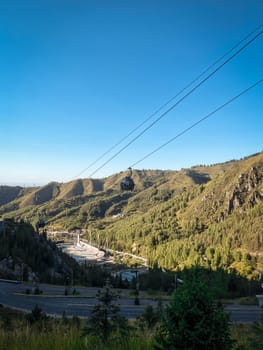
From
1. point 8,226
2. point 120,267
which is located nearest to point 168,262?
point 120,267

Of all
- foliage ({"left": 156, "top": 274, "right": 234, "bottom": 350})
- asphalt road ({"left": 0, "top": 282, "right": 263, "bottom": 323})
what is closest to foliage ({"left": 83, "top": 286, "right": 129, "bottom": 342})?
foliage ({"left": 156, "top": 274, "right": 234, "bottom": 350})

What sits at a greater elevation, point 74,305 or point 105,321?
point 105,321

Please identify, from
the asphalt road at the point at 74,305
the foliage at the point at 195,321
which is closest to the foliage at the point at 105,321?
the foliage at the point at 195,321

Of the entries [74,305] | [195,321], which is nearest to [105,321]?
[195,321]

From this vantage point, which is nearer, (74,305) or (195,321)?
(195,321)

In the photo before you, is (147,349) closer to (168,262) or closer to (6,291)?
(6,291)

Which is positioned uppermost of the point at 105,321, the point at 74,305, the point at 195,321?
the point at 195,321

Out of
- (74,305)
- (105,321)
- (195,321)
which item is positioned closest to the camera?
(195,321)

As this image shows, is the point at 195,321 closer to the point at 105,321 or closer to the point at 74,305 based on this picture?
the point at 105,321

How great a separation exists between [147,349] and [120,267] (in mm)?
165458

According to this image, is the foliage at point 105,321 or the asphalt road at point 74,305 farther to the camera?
the asphalt road at point 74,305

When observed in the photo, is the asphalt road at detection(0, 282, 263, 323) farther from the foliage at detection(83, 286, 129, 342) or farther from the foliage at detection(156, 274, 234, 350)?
the foliage at detection(156, 274, 234, 350)

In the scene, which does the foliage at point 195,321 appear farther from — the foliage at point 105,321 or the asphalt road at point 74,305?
the asphalt road at point 74,305

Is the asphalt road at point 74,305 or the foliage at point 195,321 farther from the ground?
the foliage at point 195,321
